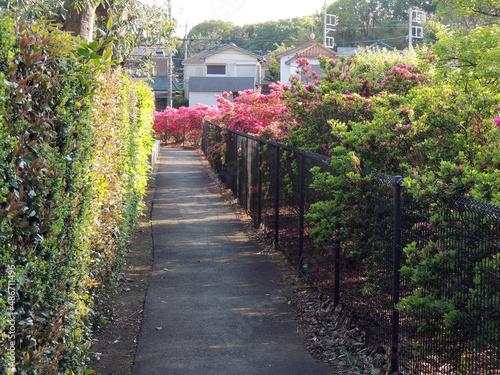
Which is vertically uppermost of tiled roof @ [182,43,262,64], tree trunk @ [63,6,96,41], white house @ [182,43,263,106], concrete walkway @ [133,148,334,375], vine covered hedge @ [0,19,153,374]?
tiled roof @ [182,43,262,64]

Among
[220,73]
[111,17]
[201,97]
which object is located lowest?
[111,17]

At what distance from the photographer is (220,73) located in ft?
202

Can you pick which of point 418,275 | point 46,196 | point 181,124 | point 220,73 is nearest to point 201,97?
point 220,73

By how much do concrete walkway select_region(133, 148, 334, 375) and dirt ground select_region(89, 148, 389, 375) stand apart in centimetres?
12

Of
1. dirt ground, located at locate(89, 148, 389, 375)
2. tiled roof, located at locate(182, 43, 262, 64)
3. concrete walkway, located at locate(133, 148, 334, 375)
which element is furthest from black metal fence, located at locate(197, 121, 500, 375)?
tiled roof, located at locate(182, 43, 262, 64)

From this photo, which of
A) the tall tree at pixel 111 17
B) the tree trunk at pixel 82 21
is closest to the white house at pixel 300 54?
the tall tree at pixel 111 17

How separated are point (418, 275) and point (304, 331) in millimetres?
2236

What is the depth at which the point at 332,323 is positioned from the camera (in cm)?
604

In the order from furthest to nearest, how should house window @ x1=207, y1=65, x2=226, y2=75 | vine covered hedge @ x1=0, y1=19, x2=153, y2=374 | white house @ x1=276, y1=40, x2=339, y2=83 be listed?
house window @ x1=207, y1=65, x2=226, y2=75 → white house @ x1=276, y1=40, x2=339, y2=83 → vine covered hedge @ x1=0, y1=19, x2=153, y2=374

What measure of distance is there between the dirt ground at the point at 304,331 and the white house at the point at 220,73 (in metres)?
49.1

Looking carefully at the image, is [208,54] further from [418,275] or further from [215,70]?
[418,275]

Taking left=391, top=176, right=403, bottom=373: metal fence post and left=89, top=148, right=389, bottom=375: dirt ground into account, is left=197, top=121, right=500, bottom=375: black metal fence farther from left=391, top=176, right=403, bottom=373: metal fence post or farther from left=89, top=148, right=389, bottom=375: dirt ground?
left=89, top=148, right=389, bottom=375: dirt ground

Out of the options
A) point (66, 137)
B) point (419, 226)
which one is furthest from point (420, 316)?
point (66, 137)

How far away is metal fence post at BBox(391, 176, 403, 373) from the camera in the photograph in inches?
179
